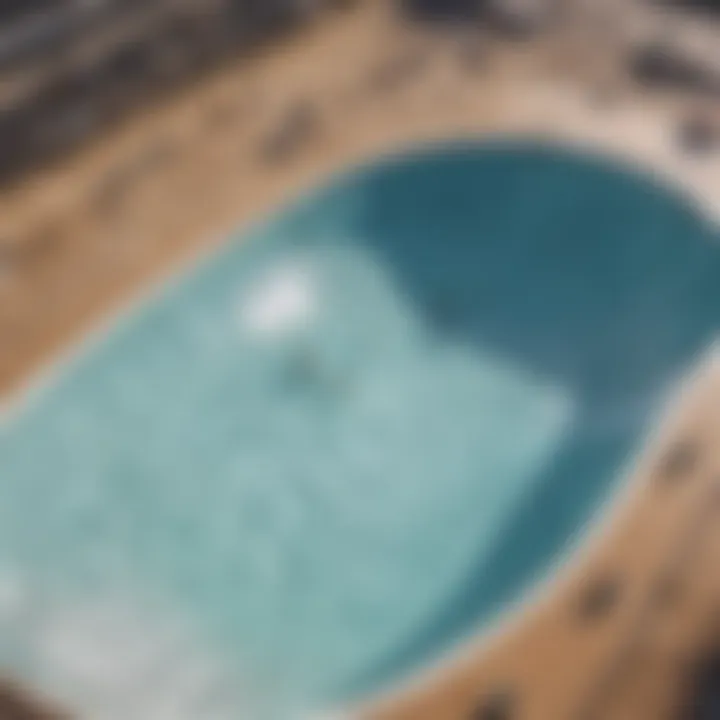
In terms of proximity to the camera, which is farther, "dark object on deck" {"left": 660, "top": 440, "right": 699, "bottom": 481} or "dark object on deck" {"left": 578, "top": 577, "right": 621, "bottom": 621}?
"dark object on deck" {"left": 660, "top": 440, "right": 699, "bottom": 481}

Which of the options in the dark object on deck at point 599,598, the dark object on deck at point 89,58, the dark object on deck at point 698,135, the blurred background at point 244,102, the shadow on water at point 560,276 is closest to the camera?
the dark object on deck at point 599,598

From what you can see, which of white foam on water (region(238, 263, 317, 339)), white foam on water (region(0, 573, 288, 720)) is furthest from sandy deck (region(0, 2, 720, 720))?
white foam on water (region(0, 573, 288, 720))

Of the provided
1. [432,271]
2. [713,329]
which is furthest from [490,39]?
[713,329]

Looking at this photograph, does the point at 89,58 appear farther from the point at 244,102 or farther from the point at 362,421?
the point at 362,421

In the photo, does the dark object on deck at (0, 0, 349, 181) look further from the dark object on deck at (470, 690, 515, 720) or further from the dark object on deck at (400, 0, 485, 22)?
the dark object on deck at (470, 690, 515, 720)

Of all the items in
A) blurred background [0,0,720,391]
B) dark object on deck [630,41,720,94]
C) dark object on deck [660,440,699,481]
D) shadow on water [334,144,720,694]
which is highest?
blurred background [0,0,720,391]

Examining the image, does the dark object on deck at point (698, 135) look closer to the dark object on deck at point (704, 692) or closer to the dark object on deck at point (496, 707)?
the dark object on deck at point (704, 692)

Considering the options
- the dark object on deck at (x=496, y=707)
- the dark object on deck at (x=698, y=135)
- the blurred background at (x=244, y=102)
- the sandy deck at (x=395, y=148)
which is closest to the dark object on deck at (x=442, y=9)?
the blurred background at (x=244, y=102)
